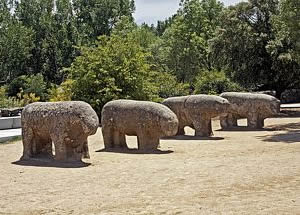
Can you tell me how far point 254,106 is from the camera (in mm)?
21000

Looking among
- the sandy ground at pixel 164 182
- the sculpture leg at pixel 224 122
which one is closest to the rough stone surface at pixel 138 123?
the sandy ground at pixel 164 182

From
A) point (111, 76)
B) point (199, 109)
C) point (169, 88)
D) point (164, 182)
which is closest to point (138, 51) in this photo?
point (111, 76)

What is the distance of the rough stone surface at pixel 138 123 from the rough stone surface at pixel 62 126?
74.4 inches

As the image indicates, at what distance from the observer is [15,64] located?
148 feet

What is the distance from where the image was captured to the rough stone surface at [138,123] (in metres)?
14.3

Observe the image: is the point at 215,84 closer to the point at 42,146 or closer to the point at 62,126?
the point at 42,146

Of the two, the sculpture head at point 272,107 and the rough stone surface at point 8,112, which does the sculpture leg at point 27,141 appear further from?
the rough stone surface at point 8,112

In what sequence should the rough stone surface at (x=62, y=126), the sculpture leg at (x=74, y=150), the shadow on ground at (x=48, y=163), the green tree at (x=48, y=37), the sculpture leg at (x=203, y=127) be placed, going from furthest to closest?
the green tree at (x=48, y=37)
the sculpture leg at (x=203, y=127)
the sculpture leg at (x=74, y=150)
the rough stone surface at (x=62, y=126)
the shadow on ground at (x=48, y=163)

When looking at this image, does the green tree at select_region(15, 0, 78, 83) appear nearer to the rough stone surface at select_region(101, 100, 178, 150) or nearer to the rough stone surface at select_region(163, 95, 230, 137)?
the rough stone surface at select_region(163, 95, 230, 137)

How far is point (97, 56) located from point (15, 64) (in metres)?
23.1

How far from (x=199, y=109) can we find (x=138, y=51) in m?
8.24

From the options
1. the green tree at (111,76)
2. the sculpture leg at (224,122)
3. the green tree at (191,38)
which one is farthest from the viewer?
the green tree at (191,38)

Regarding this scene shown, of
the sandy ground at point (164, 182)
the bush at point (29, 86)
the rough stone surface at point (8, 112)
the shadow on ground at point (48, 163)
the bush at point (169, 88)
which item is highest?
the bush at point (29, 86)

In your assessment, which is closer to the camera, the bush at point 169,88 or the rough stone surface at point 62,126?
the rough stone surface at point 62,126
